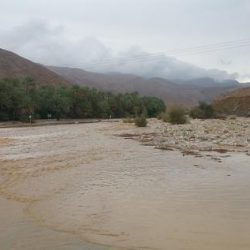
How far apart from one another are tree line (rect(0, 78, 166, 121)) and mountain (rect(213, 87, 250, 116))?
20162 millimetres

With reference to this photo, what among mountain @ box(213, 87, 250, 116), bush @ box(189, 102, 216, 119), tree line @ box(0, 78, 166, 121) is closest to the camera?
tree line @ box(0, 78, 166, 121)

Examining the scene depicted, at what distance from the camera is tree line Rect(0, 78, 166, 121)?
9338cm

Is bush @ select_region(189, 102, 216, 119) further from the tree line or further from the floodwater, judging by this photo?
the floodwater

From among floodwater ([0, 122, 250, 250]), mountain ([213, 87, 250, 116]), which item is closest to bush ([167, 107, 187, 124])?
floodwater ([0, 122, 250, 250])

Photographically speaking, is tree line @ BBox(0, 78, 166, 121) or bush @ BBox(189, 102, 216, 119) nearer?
tree line @ BBox(0, 78, 166, 121)

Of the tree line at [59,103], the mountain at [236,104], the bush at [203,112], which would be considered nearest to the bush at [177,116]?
A: the tree line at [59,103]

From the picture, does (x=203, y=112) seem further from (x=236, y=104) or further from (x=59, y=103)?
(x=59, y=103)

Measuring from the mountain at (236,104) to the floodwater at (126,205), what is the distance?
96.6 meters

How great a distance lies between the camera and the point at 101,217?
34.4ft

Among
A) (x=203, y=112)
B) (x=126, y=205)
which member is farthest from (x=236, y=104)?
(x=126, y=205)

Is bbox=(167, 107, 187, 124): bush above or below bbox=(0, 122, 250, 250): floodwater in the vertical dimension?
above

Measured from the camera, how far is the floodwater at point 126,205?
28.0ft

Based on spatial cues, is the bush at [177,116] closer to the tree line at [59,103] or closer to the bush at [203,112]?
the tree line at [59,103]

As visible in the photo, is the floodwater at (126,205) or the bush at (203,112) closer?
the floodwater at (126,205)
